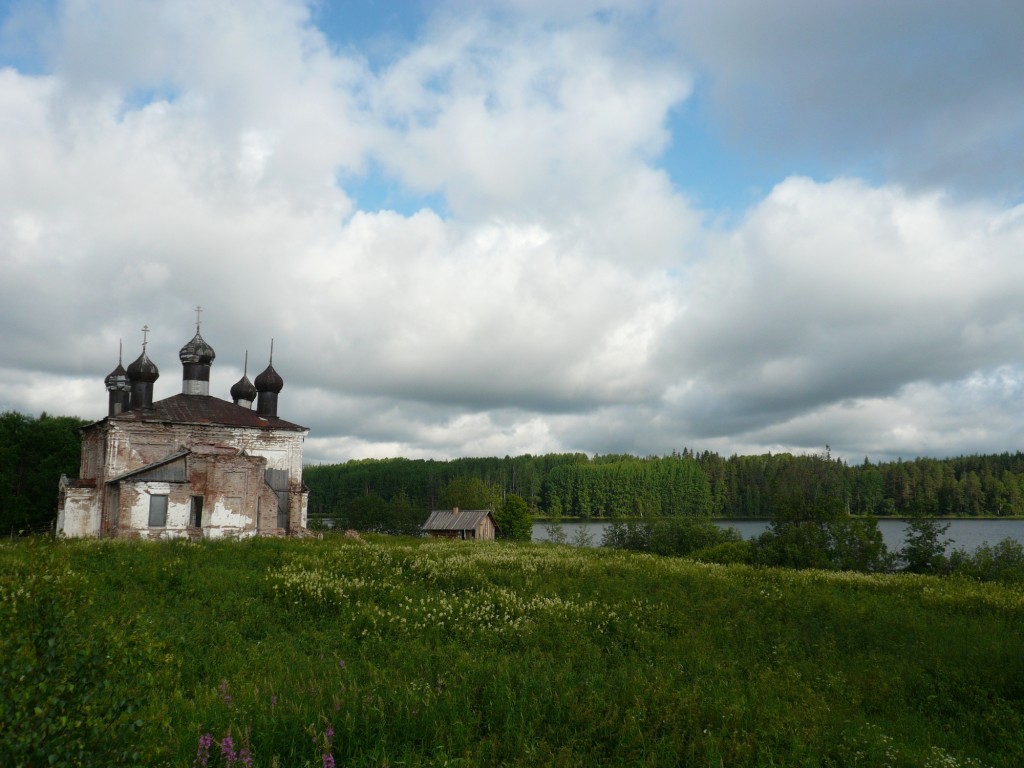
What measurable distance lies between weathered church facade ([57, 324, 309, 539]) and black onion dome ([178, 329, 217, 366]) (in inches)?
2.0

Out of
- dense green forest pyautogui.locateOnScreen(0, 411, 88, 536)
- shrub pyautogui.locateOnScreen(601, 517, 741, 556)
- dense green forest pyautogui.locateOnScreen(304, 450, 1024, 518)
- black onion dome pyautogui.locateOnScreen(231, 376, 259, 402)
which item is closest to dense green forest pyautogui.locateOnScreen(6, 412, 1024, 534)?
dense green forest pyautogui.locateOnScreen(304, 450, 1024, 518)

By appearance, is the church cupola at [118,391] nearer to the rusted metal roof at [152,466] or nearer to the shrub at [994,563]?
the rusted metal roof at [152,466]

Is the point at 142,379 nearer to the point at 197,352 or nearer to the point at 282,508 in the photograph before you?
the point at 197,352

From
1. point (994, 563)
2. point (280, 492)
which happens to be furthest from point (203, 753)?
point (280, 492)

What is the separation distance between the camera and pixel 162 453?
32.1 m

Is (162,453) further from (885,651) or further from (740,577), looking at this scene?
(885,651)

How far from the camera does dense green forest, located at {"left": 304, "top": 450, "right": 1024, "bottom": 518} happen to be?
13500cm

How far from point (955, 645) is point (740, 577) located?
8.61m

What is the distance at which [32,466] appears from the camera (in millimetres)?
49469

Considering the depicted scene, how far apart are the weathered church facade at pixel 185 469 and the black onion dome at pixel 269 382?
1.88 meters

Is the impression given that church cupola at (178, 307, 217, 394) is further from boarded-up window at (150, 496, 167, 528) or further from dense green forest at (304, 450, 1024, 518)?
dense green forest at (304, 450, 1024, 518)

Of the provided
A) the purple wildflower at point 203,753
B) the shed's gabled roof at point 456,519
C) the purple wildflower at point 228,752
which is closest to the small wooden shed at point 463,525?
the shed's gabled roof at point 456,519

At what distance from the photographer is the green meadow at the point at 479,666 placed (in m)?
5.00

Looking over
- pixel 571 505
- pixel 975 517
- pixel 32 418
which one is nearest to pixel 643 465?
pixel 571 505
